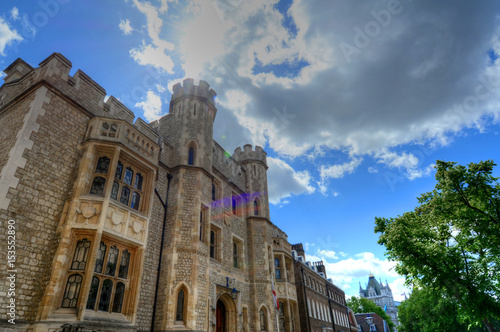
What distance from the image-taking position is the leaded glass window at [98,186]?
9.41 metres

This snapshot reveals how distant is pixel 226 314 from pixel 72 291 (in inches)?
324

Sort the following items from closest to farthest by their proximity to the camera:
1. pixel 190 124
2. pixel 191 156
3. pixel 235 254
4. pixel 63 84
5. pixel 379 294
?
pixel 63 84 → pixel 191 156 → pixel 190 124 → pixel 235 254 → pixel 379 294

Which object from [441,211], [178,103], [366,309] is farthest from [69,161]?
[366,309]

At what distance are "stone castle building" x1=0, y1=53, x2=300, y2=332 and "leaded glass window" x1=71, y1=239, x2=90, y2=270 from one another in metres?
0.03

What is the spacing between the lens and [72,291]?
7.83 m

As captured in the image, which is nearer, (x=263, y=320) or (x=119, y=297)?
(x=119, y=297)

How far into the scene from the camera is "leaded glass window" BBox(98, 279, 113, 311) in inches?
332

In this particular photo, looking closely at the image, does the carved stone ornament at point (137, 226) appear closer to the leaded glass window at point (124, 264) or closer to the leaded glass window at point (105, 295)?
the leaded glass window at point (124, 264)

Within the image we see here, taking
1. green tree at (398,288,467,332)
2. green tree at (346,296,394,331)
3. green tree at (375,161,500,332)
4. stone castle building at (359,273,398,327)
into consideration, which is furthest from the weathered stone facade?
green tree at (375,161,500,332)

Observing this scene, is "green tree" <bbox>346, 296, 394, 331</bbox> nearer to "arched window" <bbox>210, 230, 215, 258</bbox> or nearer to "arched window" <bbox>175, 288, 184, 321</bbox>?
"arched window" <bbox>210, 230, 215, 258</bbox>

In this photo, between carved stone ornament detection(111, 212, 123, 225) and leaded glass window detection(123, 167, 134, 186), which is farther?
leaded glass window detection(123, 167, 134, 186)

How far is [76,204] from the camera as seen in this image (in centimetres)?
858

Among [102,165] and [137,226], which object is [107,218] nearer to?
[137,226]

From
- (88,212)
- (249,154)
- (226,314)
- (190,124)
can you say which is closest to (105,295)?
(88,212)
